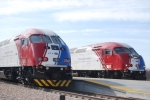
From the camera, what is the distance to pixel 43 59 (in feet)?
46.6

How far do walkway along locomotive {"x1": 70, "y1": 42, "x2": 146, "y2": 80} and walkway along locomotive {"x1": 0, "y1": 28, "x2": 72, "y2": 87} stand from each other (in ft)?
25.7

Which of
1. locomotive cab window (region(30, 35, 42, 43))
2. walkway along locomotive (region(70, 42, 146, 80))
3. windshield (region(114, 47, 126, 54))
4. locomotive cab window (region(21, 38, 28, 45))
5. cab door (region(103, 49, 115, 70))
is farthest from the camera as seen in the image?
cab door (region(103, 49, 115, 70))

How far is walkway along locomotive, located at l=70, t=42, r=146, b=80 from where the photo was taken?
2169cm

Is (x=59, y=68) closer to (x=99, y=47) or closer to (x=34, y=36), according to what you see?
(x=34, y=36)

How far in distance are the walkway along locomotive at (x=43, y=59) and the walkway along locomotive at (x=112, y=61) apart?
25.7ft

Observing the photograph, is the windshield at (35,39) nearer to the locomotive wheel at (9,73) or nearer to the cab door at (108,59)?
the locomotive wheel at (9,73)

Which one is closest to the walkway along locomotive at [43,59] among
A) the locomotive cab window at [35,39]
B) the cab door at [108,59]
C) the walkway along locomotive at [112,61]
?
the locomotive cab window at [35,39]

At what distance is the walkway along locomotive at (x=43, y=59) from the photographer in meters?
14.2

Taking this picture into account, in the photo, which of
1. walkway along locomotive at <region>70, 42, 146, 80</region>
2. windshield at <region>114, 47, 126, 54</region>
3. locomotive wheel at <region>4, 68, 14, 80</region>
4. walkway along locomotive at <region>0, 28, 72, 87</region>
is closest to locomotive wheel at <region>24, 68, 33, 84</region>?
walkway along locomotive at <region>0, 28, 72, 87</region>

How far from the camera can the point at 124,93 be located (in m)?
12.2

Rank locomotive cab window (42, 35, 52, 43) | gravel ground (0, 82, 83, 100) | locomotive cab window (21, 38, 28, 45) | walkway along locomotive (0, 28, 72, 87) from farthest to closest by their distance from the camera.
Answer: locomotive cab window (21, 38, 28, 45)
locomotive cab window (42, 35, 52, 43)
walkway along locomotive (0, 28, 72, 87)
gravel ground (0, 82, 83, 100)

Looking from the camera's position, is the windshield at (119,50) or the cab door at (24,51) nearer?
the cab door at (24,51)

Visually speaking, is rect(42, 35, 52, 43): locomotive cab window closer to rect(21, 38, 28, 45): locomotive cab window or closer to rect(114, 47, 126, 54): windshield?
rect(21, 38, 28, 45): locomotive cab window

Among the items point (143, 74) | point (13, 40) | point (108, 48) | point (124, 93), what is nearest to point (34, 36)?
point (13, 40)
